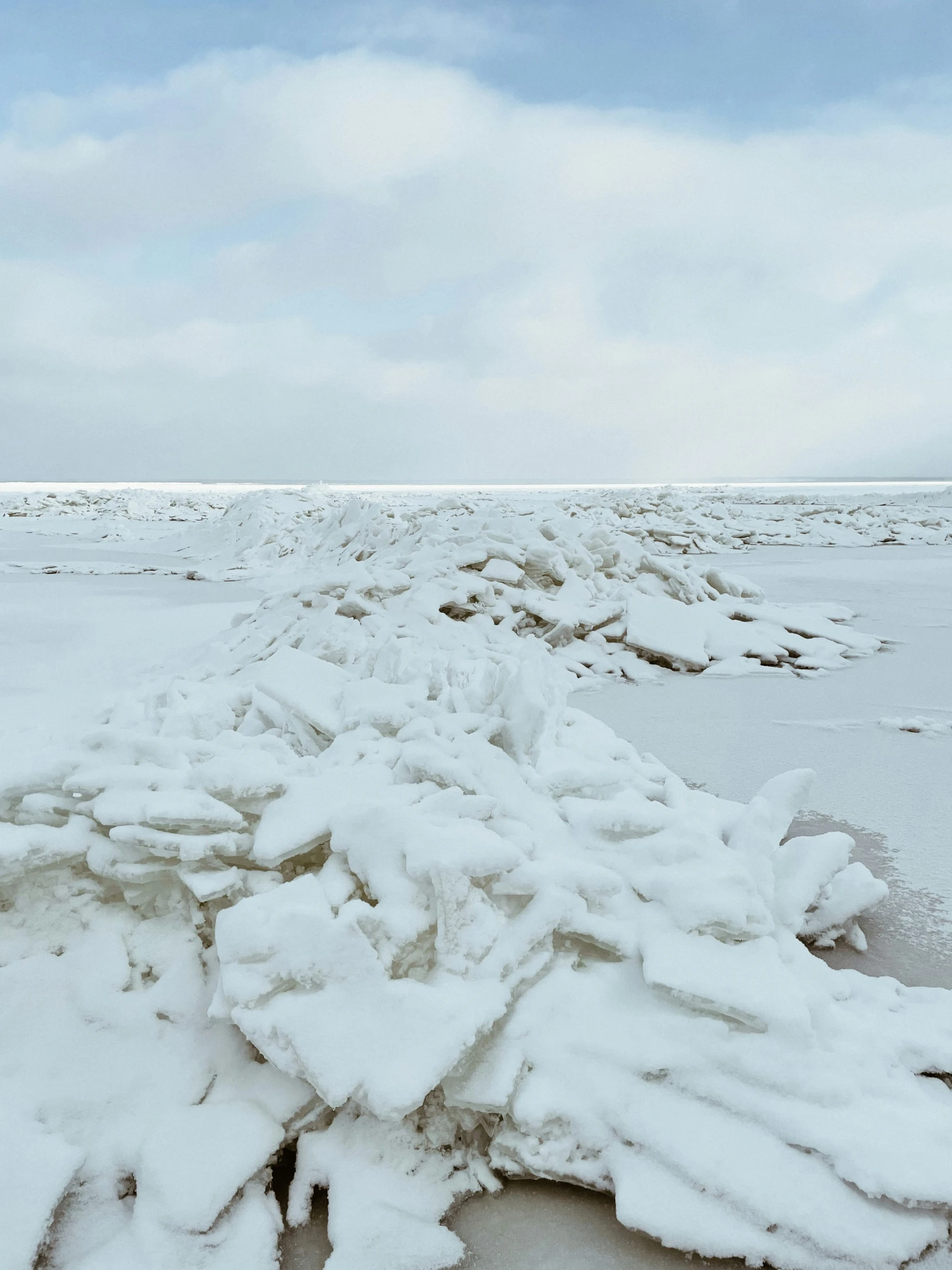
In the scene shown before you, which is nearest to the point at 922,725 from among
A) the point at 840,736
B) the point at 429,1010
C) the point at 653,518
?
the point at 840,736

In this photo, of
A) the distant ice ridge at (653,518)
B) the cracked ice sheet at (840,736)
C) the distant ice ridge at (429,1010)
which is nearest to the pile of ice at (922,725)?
the cracked ice sheet at (840,736)

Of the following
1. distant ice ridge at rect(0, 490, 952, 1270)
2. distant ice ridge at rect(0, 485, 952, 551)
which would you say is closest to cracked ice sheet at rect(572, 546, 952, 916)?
distant ice ridge at rect(0, 490, 952, 1270)

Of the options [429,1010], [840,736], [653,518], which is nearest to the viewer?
[429,1010]

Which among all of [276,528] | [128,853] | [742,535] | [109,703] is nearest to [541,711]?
[128,853]

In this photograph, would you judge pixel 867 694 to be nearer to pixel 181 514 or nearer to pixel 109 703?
pixel 109 703

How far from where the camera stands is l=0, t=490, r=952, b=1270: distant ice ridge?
2.46 ft

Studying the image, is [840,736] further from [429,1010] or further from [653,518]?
[653,518]

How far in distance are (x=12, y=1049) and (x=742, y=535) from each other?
9339mm

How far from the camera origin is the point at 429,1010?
870 mm

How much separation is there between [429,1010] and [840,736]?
1630mm

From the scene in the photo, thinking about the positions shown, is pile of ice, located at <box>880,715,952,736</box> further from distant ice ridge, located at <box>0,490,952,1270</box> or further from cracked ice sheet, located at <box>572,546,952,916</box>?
distant ice ridge, located at <box>0,490,952,1270</box>

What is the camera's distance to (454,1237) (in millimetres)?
745

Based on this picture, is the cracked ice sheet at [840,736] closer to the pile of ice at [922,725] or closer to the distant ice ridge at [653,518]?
the pile of ice at [922,725]

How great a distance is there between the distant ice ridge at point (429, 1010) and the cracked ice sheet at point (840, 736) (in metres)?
0.36
